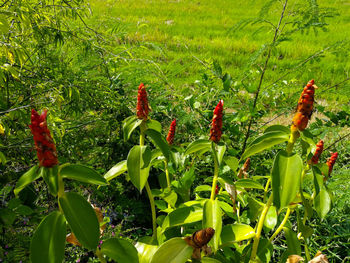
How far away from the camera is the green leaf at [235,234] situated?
917mm

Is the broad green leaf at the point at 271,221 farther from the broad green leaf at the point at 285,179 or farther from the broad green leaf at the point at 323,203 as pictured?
the broad green leaf at the point at 285,179

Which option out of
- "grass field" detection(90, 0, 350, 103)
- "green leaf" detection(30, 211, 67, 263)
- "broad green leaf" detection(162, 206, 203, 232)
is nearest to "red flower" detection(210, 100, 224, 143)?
"broad green leaf" detection(162, 206, 203, 232)

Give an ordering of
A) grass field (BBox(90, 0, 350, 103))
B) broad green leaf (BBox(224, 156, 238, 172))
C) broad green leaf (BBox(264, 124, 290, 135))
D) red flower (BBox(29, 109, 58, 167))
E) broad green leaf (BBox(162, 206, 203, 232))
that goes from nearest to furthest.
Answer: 1. red flower (BBox(29, 109, 58, 167))
2. broad green leaf (BBox(264, 124, 290, 135))
3. broad green leaf (BBox(162, 206, 203, 232))
4. broad green leaf (BBox(224, 156, 238, 172))
5. grass field (BBox(90, 0, 350, 103))

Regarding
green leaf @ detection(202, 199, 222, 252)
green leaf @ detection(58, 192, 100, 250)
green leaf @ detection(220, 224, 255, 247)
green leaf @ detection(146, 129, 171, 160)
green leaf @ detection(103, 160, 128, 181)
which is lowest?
green leaf @ detection(220, 224, 255, 247)

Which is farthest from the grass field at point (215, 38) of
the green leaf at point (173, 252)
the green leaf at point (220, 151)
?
the green leaf at point (173, 252)

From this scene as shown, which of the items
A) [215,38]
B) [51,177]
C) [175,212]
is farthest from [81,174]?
[215,38]

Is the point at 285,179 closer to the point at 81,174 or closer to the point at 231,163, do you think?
the point at 231,163

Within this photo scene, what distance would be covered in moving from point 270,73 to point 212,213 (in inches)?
170

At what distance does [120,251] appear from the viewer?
0.82m

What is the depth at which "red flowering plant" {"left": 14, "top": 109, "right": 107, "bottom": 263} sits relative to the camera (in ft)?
2.07

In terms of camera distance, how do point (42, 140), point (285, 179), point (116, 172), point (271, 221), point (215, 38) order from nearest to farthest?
point (42, 140)
point (285, 179)
point (116, 172)
point (271, 221)
point (215, 38)

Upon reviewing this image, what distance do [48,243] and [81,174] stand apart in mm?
159

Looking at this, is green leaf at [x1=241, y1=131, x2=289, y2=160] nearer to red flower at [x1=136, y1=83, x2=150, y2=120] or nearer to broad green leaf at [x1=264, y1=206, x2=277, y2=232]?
red flower at [x1=136, y1=83, x2=150, y2=120]

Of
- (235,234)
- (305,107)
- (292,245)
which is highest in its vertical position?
(305,107)
